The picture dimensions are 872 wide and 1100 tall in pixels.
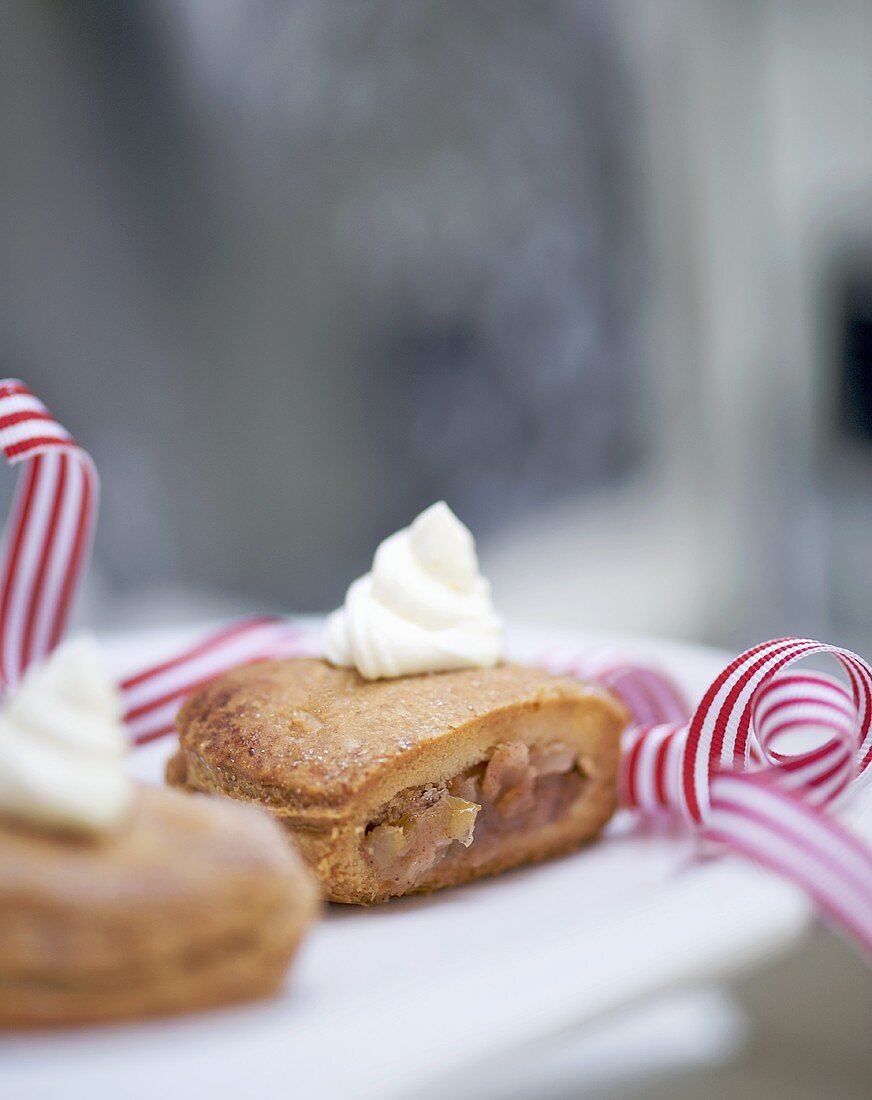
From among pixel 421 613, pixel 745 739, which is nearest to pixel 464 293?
pixel 421 613

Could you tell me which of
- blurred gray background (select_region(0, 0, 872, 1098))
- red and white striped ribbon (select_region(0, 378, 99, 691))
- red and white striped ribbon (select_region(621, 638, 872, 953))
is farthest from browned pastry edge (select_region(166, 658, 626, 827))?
blurred gray background (select_region(0, 0, 872, 1098))

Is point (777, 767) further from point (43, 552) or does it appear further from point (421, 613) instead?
point (43, 552)

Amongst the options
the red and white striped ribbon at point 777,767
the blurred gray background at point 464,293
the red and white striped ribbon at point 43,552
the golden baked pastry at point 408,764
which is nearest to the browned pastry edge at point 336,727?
the golden baked pastry at point 408,764

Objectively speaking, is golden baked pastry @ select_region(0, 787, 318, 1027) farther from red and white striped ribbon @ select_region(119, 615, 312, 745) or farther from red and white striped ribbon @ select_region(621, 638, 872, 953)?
red and white striped ribbon @ select_region(119, 615, 312, 745)

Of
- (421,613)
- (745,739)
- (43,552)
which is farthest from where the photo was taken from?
(43,552)

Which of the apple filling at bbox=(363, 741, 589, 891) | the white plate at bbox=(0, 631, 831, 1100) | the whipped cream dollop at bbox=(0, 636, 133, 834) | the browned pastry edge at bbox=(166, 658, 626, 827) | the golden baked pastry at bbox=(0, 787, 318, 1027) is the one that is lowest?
the apple filling at bbox=(363, 741, 589, 891)

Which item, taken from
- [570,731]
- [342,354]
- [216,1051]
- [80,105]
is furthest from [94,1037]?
[342,354]

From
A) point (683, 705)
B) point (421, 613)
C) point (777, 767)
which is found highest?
point (421, 613)
